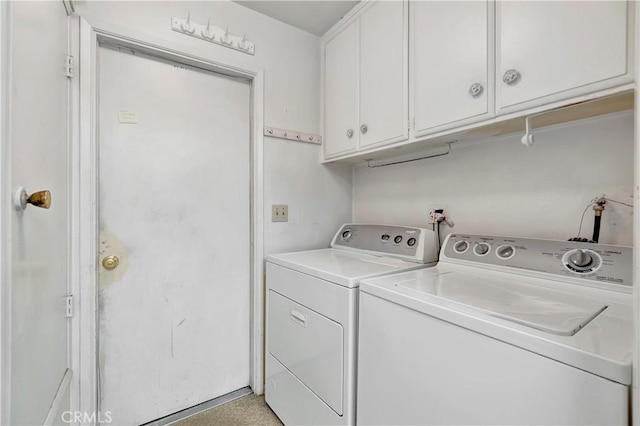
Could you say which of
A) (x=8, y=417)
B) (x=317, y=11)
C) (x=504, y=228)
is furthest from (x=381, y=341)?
(x=317, y=11)

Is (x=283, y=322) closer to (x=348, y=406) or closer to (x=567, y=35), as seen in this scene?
(x=348, y=406)

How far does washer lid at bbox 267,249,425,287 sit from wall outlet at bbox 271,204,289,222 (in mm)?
291

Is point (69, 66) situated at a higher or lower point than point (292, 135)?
higher

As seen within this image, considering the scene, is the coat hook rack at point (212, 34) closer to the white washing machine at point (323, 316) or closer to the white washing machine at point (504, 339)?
the white washing machine at point (323, 316)

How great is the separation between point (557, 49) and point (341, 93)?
1.14m

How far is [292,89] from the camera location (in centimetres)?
194

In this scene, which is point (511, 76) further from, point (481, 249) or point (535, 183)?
point (481, 249)

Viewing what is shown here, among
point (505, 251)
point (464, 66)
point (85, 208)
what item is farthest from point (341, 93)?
point (85, 208)

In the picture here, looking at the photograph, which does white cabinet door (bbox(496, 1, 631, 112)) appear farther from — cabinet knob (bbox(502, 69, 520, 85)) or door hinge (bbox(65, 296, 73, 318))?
door hinge (bbox(65, 296, 73, 318))

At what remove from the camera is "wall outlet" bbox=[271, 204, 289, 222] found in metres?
1.85

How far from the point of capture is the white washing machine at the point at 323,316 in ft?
3.68

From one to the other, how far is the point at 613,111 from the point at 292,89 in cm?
164

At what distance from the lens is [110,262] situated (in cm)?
142

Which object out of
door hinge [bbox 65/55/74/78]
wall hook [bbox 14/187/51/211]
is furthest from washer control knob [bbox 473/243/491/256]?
door hinge [bbox 65/55/74/78]
